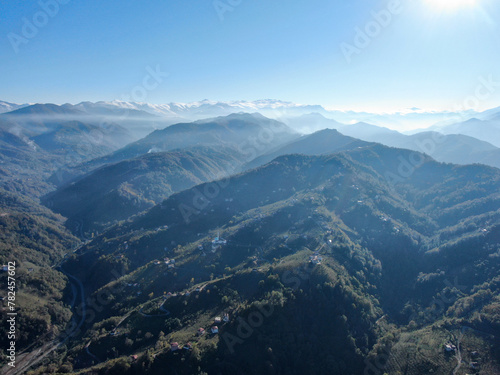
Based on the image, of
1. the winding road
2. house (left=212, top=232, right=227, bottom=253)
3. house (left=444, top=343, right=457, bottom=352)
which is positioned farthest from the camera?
house (left=212, top=232, right=227, bottom=253)

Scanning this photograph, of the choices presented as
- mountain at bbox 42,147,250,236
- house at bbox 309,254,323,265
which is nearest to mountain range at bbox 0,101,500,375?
house at bbox 309,254,323,265

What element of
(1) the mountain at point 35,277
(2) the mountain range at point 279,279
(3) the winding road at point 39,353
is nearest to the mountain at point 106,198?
(2) the mountain range at point 279,279

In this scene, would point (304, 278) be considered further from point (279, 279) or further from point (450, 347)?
point (450, 347)

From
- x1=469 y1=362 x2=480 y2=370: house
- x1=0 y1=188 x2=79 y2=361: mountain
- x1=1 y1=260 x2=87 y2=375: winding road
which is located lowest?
x1=469 y1=362 x2=480 y2=370: house

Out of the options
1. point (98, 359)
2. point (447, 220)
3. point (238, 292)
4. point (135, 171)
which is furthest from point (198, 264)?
point (135, 171)

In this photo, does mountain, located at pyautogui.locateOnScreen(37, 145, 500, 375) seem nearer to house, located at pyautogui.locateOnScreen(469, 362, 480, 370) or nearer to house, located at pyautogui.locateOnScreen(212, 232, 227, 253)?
house, located at pyautogui.locateOnScreen(212, 232, 227, 253)

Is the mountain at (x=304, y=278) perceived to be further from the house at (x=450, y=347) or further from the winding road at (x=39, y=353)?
the winding road at (x=39, y=353)

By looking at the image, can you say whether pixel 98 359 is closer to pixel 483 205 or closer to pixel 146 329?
pixel 146 329

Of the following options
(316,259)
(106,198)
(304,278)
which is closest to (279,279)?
(304,278)
